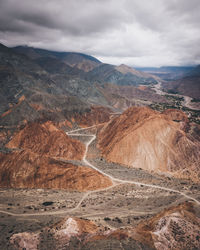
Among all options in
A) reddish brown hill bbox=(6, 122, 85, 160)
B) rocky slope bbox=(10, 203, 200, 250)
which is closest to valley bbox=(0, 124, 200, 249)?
rocky slope bbox=(10, 203, 200, 250)

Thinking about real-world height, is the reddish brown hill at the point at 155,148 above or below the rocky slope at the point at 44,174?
above

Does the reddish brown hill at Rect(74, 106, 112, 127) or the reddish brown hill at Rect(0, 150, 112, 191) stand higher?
the reddish brown hill at Rect(74, 106, 112, 127)

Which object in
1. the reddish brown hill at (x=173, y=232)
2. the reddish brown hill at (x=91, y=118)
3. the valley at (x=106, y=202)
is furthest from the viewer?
the reddish brown hill at (x=91, y=118)

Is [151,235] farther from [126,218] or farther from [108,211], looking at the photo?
[108,211]

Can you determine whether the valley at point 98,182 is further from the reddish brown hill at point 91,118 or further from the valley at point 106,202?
the reddish brown hill at point 91,118

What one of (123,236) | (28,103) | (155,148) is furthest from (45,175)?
(28,103)

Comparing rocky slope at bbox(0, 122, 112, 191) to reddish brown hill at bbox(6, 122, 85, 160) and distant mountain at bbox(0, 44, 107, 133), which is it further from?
distant mountain at bbox(0, 44, 107, 133)

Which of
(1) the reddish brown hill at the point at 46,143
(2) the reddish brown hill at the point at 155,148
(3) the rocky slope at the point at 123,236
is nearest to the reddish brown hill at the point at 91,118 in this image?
(1) the reddish brown hill at the point at 46,143
